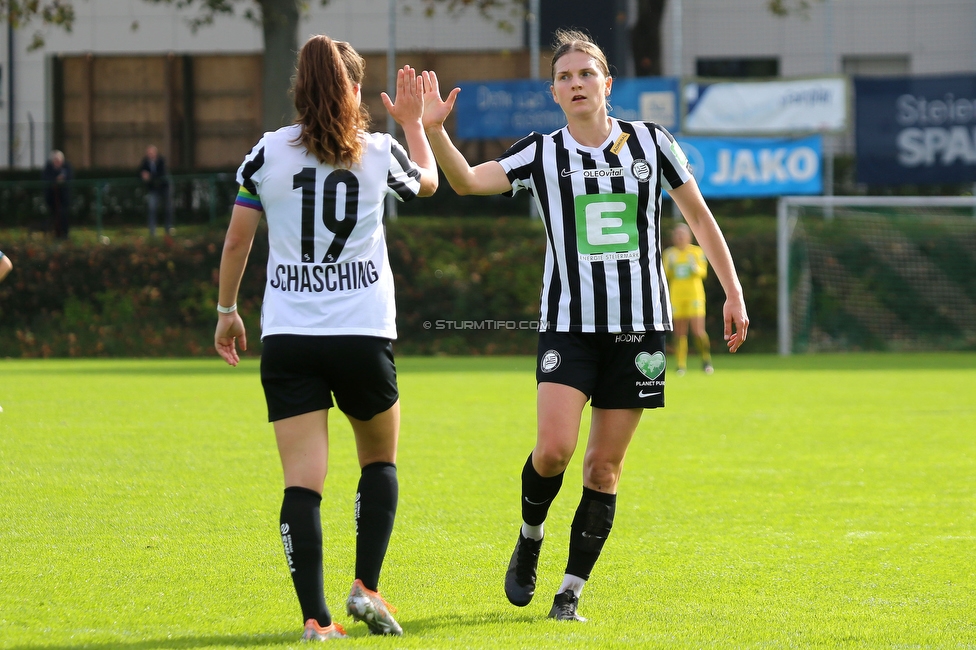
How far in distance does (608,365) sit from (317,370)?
108 cm

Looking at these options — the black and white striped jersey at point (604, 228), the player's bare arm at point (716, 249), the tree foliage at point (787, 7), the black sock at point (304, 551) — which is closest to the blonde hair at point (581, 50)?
the black and white striped jersey at point (604, 228)

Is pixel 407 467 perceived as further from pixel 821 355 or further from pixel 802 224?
pixel 802 224

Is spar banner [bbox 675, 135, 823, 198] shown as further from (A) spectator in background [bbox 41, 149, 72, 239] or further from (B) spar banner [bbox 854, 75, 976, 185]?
(A) spectator in background [bbox 41, 149, 72, 239]

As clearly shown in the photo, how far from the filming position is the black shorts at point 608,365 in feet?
14.0

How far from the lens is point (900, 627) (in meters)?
4.09

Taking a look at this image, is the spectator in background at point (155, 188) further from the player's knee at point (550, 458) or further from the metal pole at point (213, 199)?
the player's knee at point (550, 458)

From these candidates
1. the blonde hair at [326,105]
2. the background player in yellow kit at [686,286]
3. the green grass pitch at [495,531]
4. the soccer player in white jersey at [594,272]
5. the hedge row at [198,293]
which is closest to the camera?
the blonde hair at [326,105]

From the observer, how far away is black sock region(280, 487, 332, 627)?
150 inches

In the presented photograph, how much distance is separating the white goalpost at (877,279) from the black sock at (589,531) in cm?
1732

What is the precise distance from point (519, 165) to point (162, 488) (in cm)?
354

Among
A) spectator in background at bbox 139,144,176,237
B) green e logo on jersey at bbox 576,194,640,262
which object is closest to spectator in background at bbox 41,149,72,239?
spectator in background at bbox 139,144,176,237

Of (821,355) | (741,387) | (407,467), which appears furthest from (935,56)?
(407,467)

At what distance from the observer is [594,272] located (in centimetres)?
429

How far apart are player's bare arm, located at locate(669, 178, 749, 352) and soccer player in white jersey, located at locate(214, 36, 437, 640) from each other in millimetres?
1151
